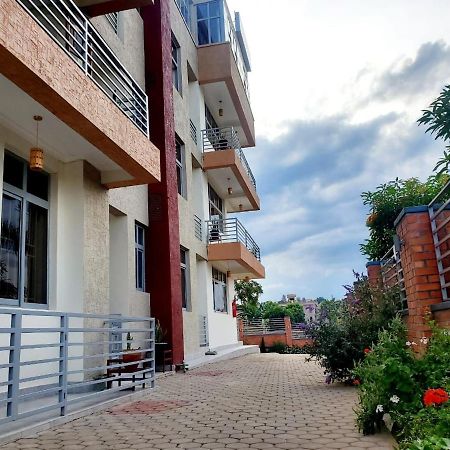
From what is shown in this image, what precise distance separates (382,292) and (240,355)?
35.3 ft

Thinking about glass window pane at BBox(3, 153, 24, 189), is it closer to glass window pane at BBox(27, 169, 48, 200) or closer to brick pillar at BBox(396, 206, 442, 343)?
glass window pane at BBox(27, 169, 48, 200)

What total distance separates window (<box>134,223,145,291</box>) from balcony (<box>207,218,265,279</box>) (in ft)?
17.3

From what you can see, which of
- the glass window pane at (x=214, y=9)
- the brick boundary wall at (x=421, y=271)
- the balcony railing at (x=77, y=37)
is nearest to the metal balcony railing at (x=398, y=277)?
the brick boundary wall at (x=421, y=271)

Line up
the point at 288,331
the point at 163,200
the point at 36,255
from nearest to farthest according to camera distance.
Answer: the point at 36,255 → the point at 163,200 → the point at 288,331

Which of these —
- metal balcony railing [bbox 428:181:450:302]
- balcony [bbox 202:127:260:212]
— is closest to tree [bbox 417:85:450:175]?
metal balcony railing [bbox 428:181:450:302]

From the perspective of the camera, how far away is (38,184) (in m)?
7.55

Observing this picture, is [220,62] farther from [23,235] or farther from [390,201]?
[23,235]

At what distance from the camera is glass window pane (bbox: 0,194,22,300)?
21.7 feet

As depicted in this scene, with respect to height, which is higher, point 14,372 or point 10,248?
point 10,248

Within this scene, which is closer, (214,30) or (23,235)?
(23,235)

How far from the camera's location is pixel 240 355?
17.6m

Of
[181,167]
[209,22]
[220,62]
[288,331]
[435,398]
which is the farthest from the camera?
[288,331]

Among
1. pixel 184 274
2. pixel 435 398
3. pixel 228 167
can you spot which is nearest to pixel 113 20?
pixel 184 274

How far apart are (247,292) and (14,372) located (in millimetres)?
24990
